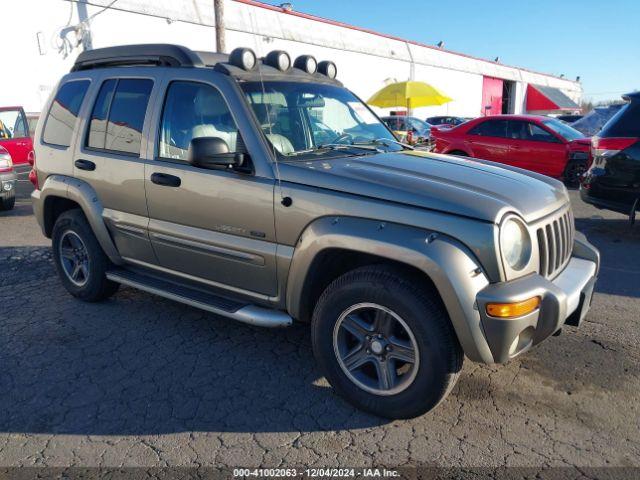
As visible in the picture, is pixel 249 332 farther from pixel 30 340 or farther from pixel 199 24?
pixel 199 24

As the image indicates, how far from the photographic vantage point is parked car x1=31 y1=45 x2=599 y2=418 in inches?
105

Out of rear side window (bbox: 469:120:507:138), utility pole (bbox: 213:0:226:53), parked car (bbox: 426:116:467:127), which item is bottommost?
parked car (bbox: 426:116:467:127)

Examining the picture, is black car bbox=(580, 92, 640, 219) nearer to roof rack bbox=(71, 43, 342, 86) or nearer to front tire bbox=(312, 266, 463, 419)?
roof rack bbox=(71, 43, 342, 86)

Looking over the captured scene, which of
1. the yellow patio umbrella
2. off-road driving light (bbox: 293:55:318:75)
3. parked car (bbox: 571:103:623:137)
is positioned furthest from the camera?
parked car (bbox: 571:103:623:137)

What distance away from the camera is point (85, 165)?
14.1 feet

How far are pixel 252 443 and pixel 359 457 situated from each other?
0.58m

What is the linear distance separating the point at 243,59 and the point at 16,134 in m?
10.9

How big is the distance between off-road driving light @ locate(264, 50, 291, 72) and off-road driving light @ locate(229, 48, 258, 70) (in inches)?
9.8

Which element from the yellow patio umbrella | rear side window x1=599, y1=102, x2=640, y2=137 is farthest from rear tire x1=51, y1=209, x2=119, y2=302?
the yellow patio umbrella

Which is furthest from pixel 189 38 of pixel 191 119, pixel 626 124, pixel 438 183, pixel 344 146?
pixel 438 183

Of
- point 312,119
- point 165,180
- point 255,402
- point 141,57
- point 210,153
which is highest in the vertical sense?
point 141,57

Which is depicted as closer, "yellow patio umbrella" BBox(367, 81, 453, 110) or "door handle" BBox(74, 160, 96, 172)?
"door handle" BBox(74, 160, 96, 172)

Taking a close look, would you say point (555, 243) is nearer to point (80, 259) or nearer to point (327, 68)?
point (327, 68)

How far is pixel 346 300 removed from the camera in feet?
9.66
